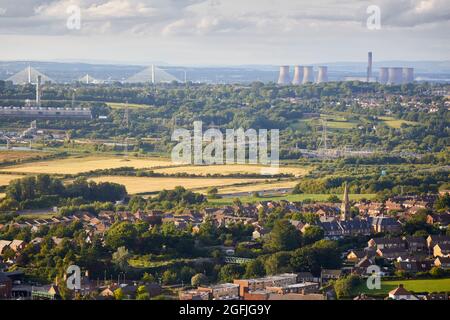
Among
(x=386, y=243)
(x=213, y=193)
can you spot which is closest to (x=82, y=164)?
(x=213, y=193)

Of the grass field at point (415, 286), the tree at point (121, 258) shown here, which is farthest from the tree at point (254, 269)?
the tree at point (121, 258)

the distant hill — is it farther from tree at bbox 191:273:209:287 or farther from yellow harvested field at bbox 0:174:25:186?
tree at bbox 191:273:209:287

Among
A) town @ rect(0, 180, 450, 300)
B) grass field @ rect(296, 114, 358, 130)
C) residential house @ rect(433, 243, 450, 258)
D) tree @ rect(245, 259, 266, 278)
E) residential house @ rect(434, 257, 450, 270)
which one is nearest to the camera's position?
town @ rect(0, 180, 450, 300)

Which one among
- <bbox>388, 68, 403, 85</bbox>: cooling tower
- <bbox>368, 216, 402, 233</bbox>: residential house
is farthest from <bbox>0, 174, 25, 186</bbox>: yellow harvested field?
<bbox>388, 68, 403, 85</bbox>: cooling tower

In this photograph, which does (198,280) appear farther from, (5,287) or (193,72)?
(193,72)

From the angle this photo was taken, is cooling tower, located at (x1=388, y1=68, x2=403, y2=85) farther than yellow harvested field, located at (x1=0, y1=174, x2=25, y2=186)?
Yes
